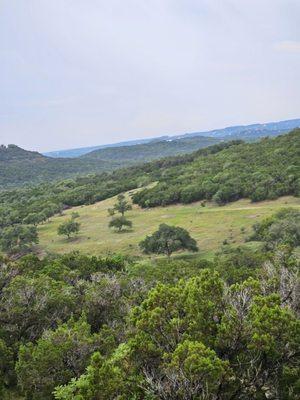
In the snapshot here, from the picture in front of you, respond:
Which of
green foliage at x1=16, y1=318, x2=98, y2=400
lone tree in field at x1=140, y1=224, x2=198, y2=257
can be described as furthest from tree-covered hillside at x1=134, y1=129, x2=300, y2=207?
green foliage at x1=16, y1=318, x2=98, y2=400

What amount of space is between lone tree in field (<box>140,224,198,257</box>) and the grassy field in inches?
115

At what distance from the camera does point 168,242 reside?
75.9 metres

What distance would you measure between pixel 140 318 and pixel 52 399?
26.5 feet

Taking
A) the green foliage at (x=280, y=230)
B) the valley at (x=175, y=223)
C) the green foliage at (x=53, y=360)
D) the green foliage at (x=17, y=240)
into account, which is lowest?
the valley at (x=175, y=223)

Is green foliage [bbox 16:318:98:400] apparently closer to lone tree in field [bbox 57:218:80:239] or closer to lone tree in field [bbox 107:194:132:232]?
lone tree in field [bbox 57:218:80:239]

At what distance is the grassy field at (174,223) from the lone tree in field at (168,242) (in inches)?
115

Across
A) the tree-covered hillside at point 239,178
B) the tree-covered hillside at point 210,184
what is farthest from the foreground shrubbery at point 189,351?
the tree-covered hillside at point 210,184

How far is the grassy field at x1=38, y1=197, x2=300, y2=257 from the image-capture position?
85.3m

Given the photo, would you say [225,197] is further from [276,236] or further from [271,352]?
[271,352]

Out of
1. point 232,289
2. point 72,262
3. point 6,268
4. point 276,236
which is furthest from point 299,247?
point 232,289

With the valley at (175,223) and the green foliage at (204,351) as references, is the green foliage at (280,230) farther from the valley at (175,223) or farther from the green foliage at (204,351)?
the green foliage at (204,351)

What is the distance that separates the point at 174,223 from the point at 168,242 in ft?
80.2

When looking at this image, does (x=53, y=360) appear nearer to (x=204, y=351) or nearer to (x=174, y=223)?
(x=204, y=351)

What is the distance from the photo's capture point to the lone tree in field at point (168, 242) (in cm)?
7625
